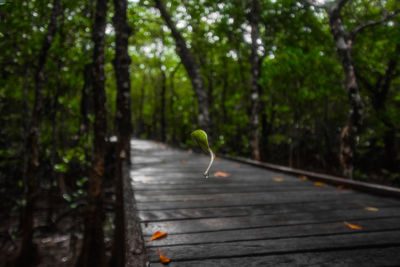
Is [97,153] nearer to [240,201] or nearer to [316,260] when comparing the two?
[240,201]

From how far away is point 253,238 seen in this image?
78.9 inches

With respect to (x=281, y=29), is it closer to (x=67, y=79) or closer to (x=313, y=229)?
(x=67, y=79)

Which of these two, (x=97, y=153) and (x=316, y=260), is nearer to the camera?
(x=316, y=260)

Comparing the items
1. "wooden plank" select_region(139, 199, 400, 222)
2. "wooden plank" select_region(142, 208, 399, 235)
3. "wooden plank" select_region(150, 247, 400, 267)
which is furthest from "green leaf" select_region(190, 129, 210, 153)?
"wooden plank" select_region(139, 199, 400, 222)

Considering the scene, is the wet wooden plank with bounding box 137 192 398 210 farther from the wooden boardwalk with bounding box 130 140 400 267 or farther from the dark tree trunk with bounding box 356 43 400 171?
the dark tree trunk with bounding box 356 43 400 171

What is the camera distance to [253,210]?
2723 mm

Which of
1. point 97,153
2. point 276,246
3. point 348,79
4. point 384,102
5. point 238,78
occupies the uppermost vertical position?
point 238,78

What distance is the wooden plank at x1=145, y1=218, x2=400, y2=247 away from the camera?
1961 millimetres

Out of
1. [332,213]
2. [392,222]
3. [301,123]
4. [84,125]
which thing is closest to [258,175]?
[332,213]

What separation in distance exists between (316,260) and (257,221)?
73 centimetres

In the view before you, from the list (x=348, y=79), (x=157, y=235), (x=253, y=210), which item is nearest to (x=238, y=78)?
(x=348, y=79)

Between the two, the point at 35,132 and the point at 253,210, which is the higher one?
the point at 35,132

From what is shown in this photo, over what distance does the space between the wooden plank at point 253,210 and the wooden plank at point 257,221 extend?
0.10 m

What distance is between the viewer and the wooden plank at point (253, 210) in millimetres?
2512
